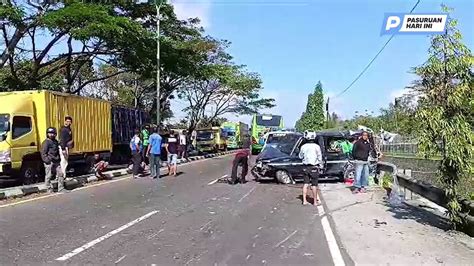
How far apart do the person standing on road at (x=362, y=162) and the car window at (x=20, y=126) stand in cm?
1066

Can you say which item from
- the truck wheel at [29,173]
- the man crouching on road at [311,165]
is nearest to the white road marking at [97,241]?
the man crouching on road at [311,165]

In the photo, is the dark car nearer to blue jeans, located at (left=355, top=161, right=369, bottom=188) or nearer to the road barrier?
blue jeans, located at (left=355, top=161, right=369, bottom=188)

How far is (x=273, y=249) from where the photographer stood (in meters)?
8.33

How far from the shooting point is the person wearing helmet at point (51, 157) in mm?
15375

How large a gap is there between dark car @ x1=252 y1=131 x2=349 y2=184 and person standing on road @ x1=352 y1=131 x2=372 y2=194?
229 centimetres

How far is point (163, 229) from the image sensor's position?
984cm

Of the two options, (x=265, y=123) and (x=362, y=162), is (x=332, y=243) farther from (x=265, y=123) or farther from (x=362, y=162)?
(x=265, y=123)

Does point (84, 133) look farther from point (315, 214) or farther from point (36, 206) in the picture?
point (315, 214)

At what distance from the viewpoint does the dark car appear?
18.9m

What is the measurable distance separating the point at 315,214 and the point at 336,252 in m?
3.91

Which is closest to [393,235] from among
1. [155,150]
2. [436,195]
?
[436,195]

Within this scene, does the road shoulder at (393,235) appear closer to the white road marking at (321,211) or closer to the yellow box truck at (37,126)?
the white road marking at (321,211)

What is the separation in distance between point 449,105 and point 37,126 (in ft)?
46.6

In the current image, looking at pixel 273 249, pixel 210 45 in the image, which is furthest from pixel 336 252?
pixel 210 45
